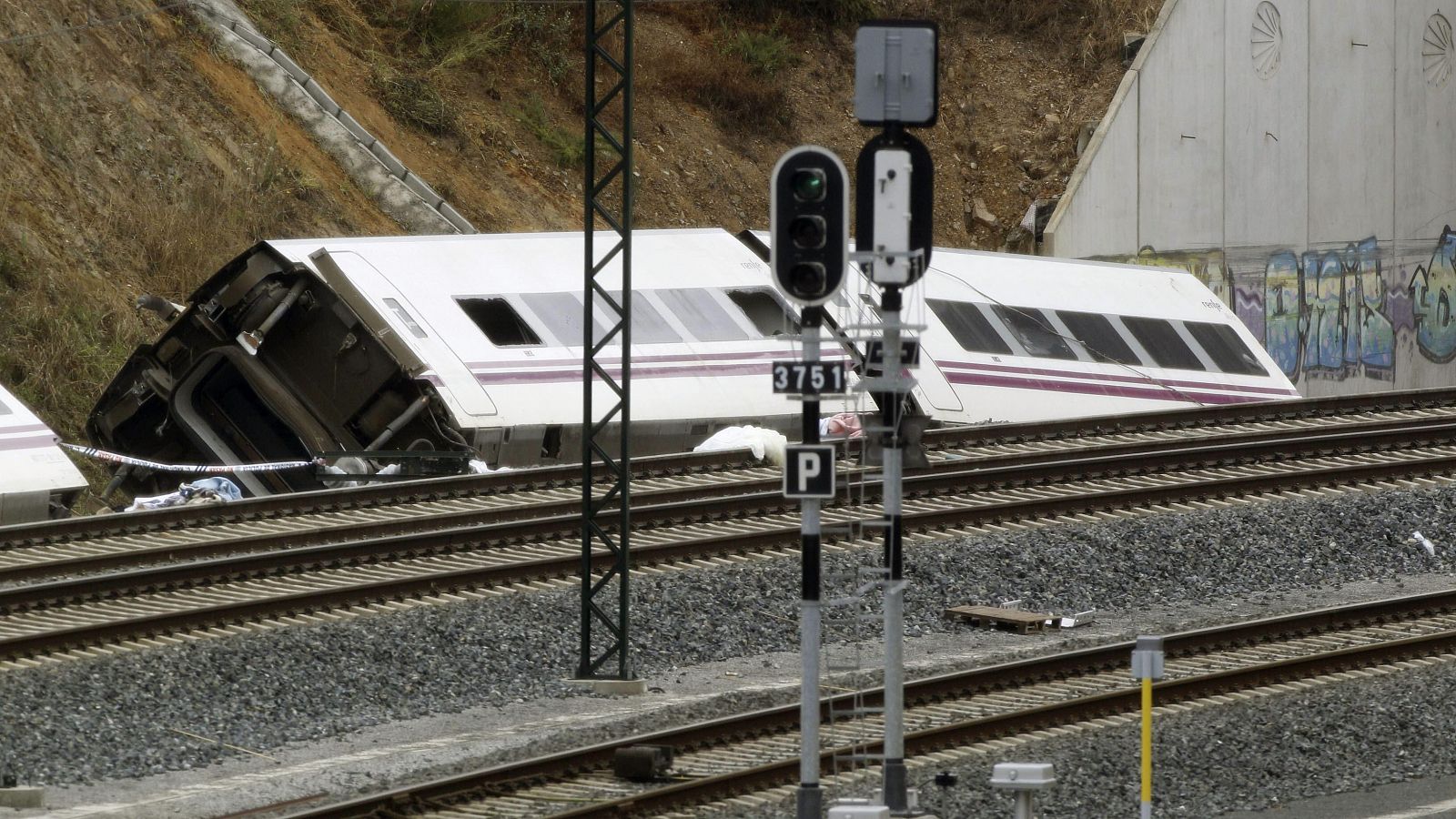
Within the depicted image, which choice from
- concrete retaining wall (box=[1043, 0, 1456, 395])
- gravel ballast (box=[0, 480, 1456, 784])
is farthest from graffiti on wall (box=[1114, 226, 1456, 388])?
gravel ballast (box=[0, 480, 1456, 784])

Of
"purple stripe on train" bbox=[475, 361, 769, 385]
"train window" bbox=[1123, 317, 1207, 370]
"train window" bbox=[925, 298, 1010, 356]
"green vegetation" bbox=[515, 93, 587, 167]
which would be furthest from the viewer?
"green vegetation" bbox=[515, 93, 587, 167]

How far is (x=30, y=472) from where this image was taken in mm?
18969

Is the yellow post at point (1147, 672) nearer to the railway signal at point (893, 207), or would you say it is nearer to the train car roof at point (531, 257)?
the railway signal at point (893, 207)

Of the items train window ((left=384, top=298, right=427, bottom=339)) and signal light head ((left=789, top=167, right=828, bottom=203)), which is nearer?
signal light head ((left=789, top=167, right=828, bottom=203))

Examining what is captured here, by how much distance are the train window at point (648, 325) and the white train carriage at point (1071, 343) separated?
8.45ft

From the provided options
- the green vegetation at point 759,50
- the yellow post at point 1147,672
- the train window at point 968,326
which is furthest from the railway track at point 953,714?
the green vegetation at point 759,50

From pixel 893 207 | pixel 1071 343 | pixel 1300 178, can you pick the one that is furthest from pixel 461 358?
pixel 1300 178

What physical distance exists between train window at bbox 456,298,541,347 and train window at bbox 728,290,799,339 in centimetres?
307

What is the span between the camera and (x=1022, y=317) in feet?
86.1

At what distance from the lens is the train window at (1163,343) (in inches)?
1076

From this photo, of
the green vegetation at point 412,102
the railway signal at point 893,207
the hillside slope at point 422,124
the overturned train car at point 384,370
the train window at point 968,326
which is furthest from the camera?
the green vegetation at point 412,102

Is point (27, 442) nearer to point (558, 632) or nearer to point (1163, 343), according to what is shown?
point (558, 632)

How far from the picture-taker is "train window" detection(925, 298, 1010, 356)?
25234 mm

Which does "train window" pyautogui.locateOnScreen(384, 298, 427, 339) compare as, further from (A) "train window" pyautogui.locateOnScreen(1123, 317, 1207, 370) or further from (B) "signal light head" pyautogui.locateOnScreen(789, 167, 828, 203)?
(B) "signal light head" pyautogui.locateOnScreen(789, 167, 828, 203)
